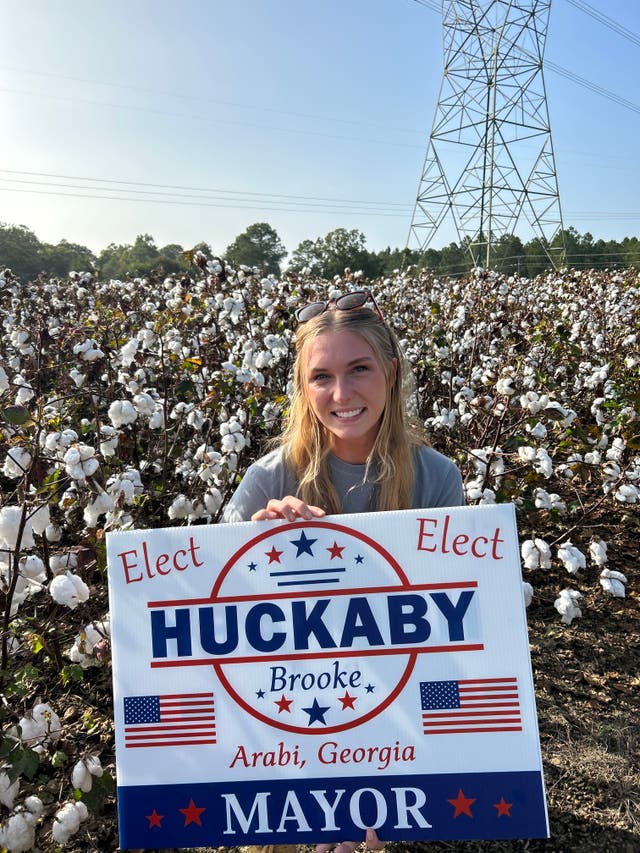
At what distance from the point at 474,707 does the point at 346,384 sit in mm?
777

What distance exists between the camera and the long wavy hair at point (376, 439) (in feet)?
5.55

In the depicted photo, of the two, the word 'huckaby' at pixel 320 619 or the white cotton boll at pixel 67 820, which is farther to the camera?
the white cotton boll at pixel 67 820

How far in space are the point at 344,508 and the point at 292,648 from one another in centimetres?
45

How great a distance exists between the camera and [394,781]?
4.47 ft

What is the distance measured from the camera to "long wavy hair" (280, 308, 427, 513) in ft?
5.55

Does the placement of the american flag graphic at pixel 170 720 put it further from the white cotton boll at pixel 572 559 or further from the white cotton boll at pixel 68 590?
the white cotton boll at pixel 572 559

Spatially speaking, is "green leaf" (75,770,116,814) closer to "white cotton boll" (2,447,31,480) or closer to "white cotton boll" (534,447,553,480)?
"white cotton boll" (2,447,31,480)

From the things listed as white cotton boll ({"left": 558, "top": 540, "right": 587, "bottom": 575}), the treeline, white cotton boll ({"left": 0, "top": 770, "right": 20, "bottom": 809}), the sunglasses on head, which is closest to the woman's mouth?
the sunglasses on head

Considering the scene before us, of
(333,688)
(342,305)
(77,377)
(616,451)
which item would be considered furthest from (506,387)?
(77,377)

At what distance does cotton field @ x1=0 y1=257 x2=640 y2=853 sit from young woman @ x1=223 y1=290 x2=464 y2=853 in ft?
1.52

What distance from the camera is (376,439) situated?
171 cm

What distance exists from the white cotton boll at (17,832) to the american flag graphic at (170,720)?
354mm

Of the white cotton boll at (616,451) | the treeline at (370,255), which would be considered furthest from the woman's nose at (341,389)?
the treeline at (370,255)

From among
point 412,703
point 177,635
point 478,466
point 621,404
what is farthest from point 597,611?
point 177,635
